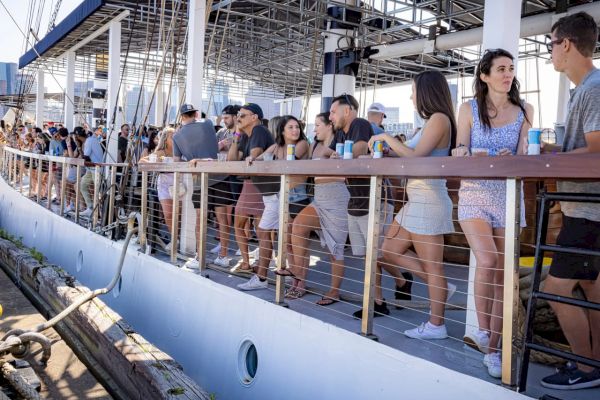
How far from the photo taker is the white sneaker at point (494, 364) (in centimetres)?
237

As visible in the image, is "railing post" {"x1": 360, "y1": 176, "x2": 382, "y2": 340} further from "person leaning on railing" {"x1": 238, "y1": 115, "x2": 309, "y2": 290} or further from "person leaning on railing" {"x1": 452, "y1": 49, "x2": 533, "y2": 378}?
"person leaning on railing" {"x1": 238, "y1": 115, "x2": 309, "y2": 290}

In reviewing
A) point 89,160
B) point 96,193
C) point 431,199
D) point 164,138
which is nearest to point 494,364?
point 431,199

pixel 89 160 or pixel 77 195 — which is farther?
pixel 89 160

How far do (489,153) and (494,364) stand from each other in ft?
2.98

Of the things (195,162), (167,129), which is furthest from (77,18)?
(195,162)

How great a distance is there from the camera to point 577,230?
2.22 meters

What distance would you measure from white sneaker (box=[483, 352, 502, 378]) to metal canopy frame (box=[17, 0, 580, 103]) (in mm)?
4372

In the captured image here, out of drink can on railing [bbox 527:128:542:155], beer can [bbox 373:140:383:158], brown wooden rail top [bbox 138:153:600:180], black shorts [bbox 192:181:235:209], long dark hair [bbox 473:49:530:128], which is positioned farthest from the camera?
black shorts [bbox 192:181:235:209]

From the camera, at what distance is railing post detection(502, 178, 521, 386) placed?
85.4 inches

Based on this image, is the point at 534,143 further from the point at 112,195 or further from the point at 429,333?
the point at 112,195

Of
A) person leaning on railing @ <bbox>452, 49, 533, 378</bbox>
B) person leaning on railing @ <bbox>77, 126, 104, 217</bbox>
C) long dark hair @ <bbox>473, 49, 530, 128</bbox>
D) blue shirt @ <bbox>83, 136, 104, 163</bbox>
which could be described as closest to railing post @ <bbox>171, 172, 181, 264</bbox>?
person leaning on railing @ <bbox>452, 49, 533, 378</bbox>

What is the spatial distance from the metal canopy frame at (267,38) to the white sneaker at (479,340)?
13.6 feet

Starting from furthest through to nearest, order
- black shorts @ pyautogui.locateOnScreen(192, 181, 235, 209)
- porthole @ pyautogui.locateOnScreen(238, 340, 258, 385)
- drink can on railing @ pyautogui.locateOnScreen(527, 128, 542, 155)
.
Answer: black shorts @ pyautogui.locateOnScreen(192, 181, 235, 209)
porthole @ pyautogui.locateOnScreen(238, 340, 258, 385)
drink can on railing @ pyautogui.locateOnScreen(527, 128, 542, 155)

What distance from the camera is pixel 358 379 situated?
8.86 ft
